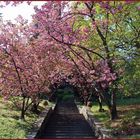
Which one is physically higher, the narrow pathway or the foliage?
the foliage

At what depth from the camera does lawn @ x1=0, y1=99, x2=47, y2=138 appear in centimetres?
1399

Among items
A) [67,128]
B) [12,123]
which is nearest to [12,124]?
[12,123]

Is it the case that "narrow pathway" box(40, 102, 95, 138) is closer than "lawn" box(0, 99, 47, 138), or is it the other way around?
"lawn" box(0, 99, 47, 138)

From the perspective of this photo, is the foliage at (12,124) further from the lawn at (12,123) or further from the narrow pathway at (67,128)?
the narrow pathway at (67,128)

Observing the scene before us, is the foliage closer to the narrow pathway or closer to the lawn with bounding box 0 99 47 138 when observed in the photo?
the lawn with bounding box 0 99 47 138

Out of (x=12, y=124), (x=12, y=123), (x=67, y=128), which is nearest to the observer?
(x=12, y=124)

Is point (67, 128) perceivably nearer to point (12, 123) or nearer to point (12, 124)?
point (12, 123)

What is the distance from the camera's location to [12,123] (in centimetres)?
1584

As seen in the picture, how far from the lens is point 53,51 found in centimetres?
1852

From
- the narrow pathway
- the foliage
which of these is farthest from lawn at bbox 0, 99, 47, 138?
the narrow pathway

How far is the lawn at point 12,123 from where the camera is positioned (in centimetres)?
1399

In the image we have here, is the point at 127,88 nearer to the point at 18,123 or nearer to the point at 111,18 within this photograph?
the point at 111,18

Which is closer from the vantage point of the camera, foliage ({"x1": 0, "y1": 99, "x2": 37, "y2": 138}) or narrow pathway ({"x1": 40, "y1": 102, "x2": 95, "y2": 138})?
foliage ({"x1": 0, "y1": 99, "x2": 37, "y2": 138})

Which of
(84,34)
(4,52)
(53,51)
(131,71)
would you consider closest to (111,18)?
(84,34)
